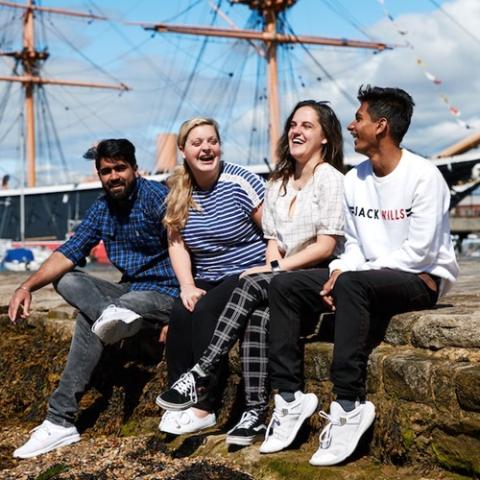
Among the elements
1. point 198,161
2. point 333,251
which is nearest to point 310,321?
point 333,251

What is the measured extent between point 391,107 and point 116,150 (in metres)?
1.60

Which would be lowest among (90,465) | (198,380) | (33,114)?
(90,465)

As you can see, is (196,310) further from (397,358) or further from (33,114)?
(33,114)

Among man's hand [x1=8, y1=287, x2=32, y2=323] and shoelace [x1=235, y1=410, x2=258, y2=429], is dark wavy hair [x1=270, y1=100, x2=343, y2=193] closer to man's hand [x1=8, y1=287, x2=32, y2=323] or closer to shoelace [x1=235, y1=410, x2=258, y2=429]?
shoelace [x1=235, y1=410, x2=258, y2=429]

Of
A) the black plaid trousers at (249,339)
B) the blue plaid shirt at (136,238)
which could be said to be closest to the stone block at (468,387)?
the black plaid trousers at (249,339)

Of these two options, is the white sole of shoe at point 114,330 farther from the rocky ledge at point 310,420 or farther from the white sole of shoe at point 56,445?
the white sole of shoe at point 56,445

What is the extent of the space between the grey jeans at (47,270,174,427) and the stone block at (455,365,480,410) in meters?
1.74

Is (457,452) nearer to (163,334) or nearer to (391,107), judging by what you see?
(391,107)

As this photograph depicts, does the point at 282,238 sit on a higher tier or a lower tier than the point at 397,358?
higher

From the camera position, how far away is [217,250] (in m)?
4.21

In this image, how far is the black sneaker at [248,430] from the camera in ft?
11.3

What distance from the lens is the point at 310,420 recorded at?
140 inches

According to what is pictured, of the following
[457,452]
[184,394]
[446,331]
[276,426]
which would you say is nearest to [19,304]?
[184,394]

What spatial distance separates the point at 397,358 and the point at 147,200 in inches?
70.7
